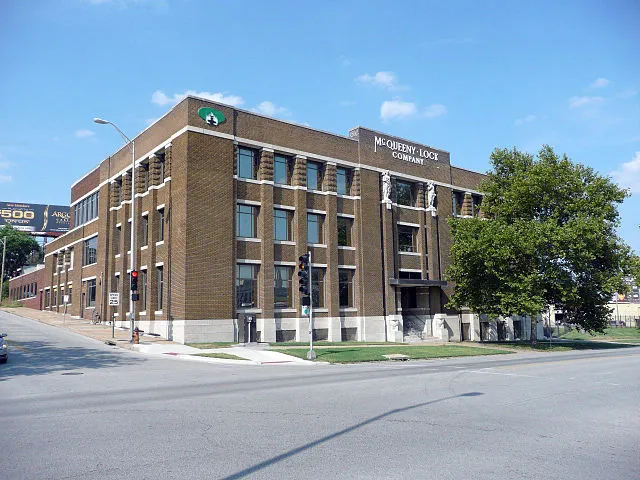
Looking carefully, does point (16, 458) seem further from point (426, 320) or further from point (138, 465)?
point (426, 320)

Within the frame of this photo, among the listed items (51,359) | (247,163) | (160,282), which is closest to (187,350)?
(51,359)

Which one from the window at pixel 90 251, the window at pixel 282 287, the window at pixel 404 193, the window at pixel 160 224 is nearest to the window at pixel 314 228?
the window at pixel 282 287

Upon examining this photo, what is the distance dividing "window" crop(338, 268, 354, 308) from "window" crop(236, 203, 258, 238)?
7420 mm

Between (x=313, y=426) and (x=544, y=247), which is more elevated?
(x=544, y=247)

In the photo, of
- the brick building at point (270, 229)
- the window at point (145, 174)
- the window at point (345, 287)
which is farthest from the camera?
the window at point (345, 287)

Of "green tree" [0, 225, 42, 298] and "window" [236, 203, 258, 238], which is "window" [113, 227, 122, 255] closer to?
"window" [236, 203, 258, 238]

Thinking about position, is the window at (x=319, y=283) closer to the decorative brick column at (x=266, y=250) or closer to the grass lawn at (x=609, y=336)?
the decorative brick column at (x=266, y=250)

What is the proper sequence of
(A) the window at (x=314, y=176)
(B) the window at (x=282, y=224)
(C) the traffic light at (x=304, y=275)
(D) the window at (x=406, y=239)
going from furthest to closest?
(D) the window at (x=406, y=239) → (A) the window at (x=314, y=176) → (B) the window at (x=282, y=224) → (C) the traffic light at (x=304, y=275)

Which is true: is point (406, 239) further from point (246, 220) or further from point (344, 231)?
point (246, 220)

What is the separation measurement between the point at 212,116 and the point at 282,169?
236 inches

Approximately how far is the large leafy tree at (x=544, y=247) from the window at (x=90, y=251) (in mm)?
29406

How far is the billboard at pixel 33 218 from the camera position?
94625 mm

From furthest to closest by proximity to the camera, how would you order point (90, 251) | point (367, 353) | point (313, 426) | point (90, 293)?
point (90, 251)
point (90, 293)
point (367, 353)
point (313, 426)

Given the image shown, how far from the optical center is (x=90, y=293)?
47781 millimetres
